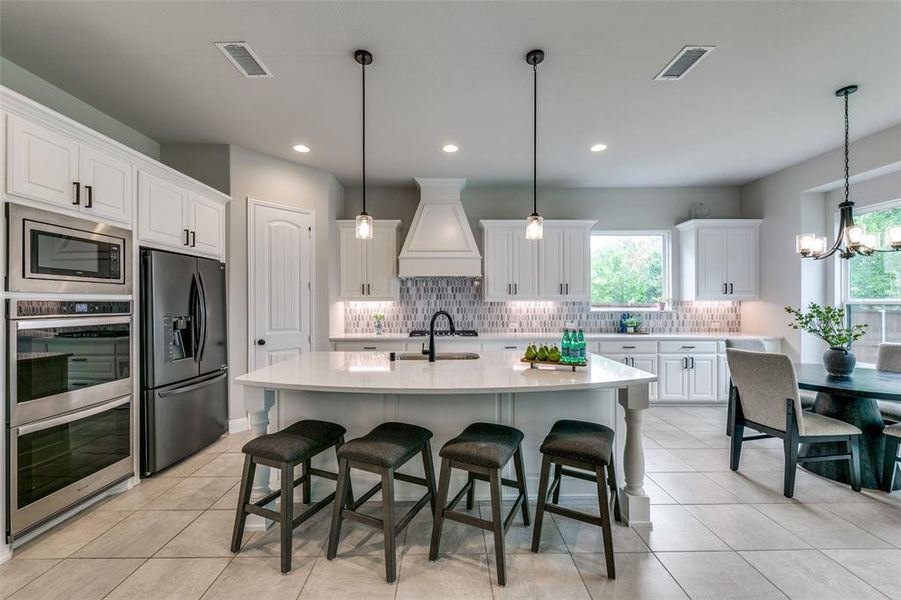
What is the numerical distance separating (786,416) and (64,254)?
4.63 metres

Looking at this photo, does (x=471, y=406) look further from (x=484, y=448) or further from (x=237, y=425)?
(x=237, y=425)

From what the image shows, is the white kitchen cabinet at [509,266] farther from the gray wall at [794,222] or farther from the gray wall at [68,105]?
the gray wall at [68,105]

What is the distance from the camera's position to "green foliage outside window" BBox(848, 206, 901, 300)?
3.78m

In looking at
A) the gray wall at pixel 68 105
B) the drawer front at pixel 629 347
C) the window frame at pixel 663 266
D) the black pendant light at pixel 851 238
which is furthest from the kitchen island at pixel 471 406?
the window frame at pixel 663 266

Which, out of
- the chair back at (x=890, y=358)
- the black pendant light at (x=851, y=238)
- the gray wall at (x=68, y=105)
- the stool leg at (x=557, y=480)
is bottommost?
the stool leg at (x=557, y=480)

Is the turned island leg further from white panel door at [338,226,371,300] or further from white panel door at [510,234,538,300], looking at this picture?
white panel door at [338,226,371,300]

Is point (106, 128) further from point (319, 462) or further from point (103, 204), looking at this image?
point (319, 462)

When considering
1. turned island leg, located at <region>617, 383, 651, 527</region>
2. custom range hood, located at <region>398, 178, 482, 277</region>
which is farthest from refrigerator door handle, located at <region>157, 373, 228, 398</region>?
turned island leg, located at <region>617, 383, 651, 527</region>

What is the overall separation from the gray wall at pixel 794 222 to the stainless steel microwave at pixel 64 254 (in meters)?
6.25

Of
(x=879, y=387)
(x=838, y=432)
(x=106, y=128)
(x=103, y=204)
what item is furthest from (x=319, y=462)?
(x=879, y=387)

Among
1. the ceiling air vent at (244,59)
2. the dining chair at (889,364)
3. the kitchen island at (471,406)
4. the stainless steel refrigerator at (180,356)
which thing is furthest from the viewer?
the dining chair at (889,364)

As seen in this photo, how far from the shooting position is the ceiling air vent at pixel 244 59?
93.6 inches

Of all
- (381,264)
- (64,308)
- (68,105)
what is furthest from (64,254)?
(381,264)

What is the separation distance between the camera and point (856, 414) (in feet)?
9.19
